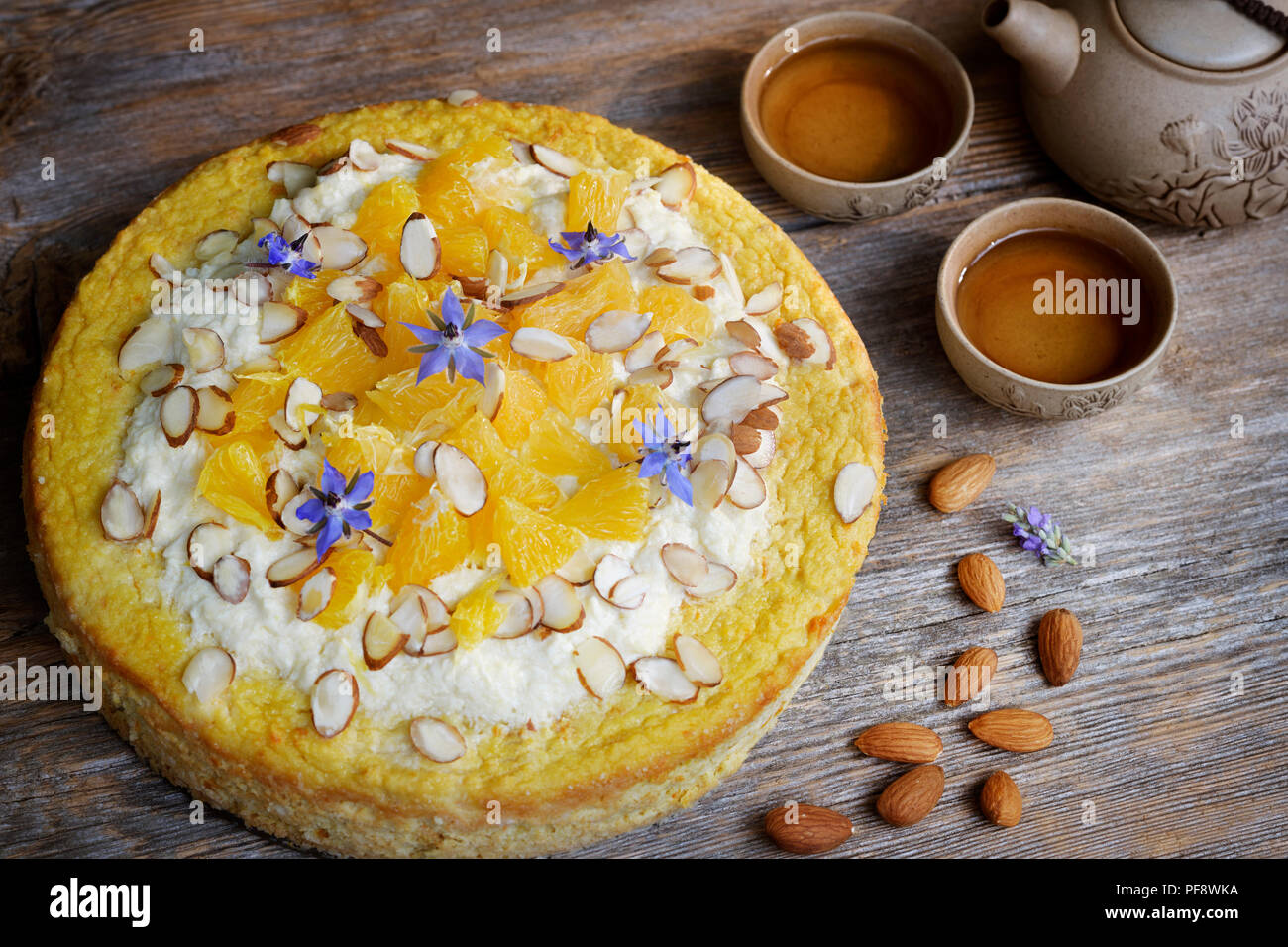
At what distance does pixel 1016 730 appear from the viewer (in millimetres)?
3043

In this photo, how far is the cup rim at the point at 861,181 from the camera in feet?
11.6

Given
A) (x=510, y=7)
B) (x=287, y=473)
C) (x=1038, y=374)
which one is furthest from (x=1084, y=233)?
(x=287, y=473)

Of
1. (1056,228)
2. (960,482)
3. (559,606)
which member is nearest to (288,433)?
(559,606)

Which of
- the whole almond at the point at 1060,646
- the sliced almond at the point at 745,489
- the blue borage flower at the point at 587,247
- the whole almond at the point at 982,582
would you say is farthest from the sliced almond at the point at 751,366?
the whole almond at the point at 1060,646

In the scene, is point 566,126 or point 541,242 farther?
point 566,126

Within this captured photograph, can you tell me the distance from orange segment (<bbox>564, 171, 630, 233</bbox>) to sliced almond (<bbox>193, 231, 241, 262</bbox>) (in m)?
0.89

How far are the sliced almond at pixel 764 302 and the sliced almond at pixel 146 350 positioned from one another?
1464 mm

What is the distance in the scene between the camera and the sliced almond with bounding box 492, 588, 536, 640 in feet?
8.55

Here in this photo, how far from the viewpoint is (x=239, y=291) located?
2914mm

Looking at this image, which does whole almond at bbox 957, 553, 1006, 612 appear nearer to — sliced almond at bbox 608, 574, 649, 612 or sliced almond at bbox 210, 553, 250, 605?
sliced almond at bbox 608, 574, 649, 612

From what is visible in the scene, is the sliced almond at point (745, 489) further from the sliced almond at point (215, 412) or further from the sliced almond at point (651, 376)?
the sliced almond at point (215, 412)

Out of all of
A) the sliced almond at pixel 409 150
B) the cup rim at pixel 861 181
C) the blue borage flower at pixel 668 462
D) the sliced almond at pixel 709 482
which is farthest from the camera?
the cup rim at pixel 861 181

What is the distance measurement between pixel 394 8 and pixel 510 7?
400mm

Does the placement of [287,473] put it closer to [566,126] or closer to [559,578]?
[559,578]
